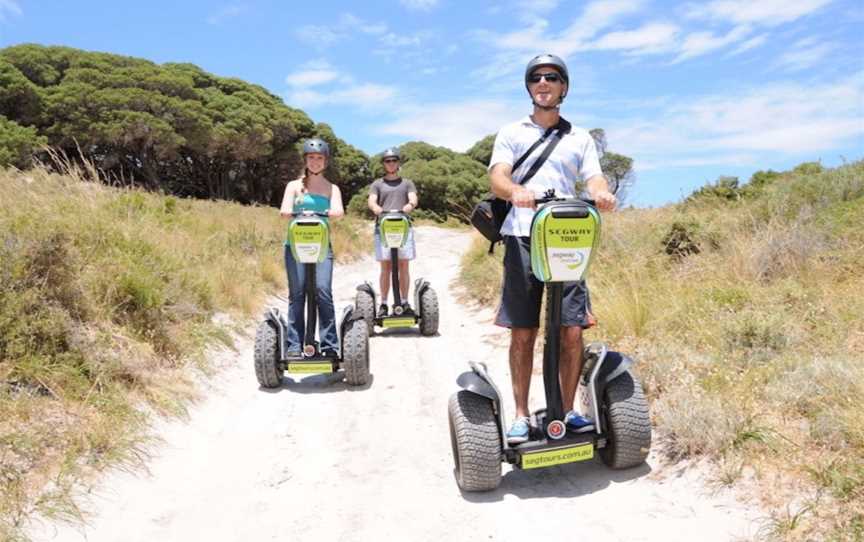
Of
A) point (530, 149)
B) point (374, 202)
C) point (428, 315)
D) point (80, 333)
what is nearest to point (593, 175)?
point (530, 149)

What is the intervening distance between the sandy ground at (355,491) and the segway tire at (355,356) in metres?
0.23

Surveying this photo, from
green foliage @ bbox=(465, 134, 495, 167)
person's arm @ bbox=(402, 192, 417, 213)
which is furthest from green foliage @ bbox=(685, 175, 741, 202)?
green foliage @ bbox=(465, 134, 495, 167)

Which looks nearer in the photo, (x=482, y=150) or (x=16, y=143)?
(x=16, y=143)

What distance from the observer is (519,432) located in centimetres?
306

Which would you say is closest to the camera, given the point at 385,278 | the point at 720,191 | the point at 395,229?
the point at 395,229

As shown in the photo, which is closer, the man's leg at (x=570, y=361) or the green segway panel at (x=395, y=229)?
the man's leg at (x=570, y=361)

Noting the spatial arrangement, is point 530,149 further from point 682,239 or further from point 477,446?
point 682,239

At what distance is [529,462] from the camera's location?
293 cm

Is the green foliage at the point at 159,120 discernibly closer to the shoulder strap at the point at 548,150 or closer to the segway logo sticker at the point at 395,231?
the segway logo sticker at the point at 395,231

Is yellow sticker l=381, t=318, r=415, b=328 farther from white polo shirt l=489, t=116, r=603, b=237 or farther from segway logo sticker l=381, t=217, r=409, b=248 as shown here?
white polo shirt l=489, t=116, r=603, b=237

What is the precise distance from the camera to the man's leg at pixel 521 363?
124 inches

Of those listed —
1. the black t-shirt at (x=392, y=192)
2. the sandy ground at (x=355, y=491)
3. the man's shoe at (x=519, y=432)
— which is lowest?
the sandy ground at (x=355, y=491)

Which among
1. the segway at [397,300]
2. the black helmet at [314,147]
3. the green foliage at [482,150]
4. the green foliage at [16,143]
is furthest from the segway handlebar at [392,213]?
the green foliage at [482,150]

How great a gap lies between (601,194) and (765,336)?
5.72 ft
